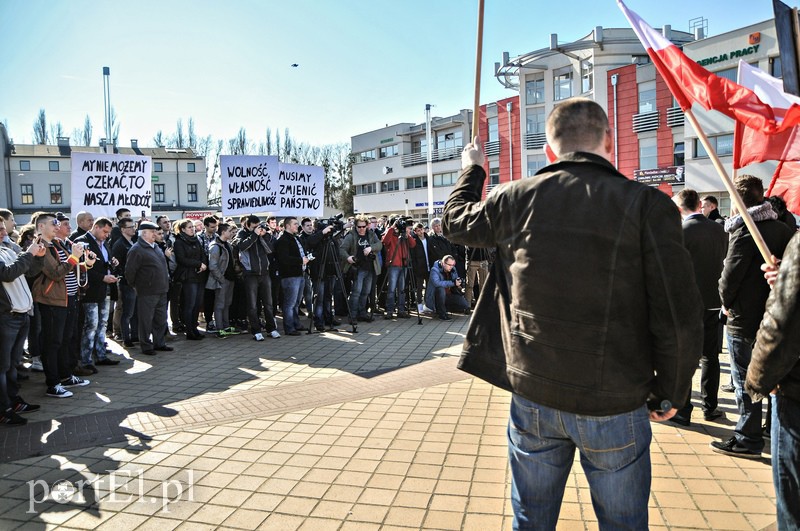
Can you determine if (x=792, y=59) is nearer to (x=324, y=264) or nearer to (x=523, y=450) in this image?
(x=523, y=450)

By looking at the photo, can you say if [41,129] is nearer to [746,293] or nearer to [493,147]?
[493,147]

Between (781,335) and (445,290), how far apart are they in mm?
10217

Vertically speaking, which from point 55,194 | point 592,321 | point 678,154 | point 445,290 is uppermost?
point 55,194

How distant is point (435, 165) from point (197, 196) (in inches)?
1351

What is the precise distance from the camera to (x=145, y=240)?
354 inches

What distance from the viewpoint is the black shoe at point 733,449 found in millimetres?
4605

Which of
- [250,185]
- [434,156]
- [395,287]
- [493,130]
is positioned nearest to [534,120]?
[493,130]

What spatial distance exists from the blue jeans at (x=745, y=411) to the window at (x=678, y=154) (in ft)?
123

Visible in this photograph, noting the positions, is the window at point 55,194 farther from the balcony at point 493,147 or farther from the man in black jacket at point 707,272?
the man in black jacket at point 707,272

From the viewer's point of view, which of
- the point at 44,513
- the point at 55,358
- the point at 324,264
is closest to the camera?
the point at 44,513

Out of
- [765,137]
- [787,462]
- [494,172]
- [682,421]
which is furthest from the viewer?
[494,172]

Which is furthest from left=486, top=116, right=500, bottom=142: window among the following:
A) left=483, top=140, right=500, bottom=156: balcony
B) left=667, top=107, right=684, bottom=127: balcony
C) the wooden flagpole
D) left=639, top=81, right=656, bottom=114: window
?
the wooden flagpole

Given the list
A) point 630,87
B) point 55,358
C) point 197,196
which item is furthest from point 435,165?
point 55,358

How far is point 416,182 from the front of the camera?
62.1 metres
